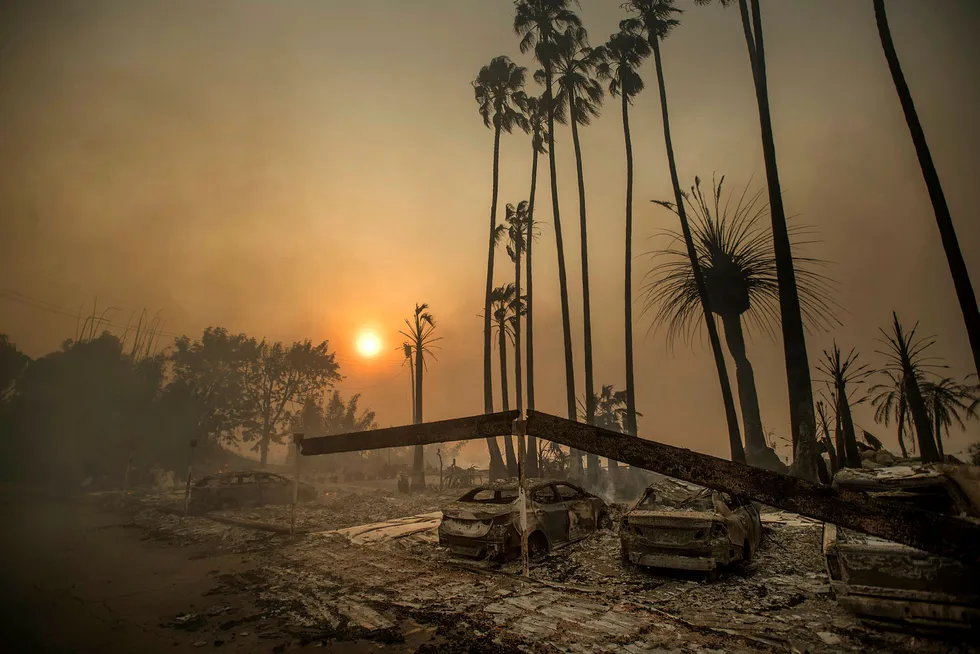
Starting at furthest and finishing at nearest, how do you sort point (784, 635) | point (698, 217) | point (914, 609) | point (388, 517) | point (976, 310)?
point (698, 217), point (388, 517), point (976, 310), point (784, 635), point (914, 609)

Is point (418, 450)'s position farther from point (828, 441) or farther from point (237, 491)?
point (828, 441)

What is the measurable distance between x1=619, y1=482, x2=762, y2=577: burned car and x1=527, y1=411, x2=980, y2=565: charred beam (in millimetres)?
3968

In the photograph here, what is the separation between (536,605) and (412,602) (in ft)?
5.93

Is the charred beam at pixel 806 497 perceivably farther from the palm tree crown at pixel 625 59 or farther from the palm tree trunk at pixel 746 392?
the palm tree crown at pixel 625 59

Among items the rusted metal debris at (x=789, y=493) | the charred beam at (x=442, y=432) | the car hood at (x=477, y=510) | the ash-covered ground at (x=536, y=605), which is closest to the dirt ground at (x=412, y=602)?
the ash-covered ground at (x=536, y=605)

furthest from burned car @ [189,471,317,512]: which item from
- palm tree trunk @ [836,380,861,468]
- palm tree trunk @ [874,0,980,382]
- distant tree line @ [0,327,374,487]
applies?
palm tree trunk @ [874,0,980,382]

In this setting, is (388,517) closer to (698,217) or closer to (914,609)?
(914,609)

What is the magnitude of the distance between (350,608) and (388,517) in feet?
32.0

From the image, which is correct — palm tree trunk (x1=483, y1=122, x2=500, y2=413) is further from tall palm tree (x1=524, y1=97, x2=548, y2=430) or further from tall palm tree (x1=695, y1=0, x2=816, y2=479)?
tall palm tree (x1=695, y1=0, x2=816, y2=479)

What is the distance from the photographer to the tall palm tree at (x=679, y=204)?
17030 mm

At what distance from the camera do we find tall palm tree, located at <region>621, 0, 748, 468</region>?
55.9 feet

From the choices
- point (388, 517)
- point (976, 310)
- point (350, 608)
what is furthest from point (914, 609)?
point (388, 517)

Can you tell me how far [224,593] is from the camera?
6.91 metres

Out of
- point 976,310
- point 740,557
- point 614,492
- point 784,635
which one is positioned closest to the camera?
point 784,635
